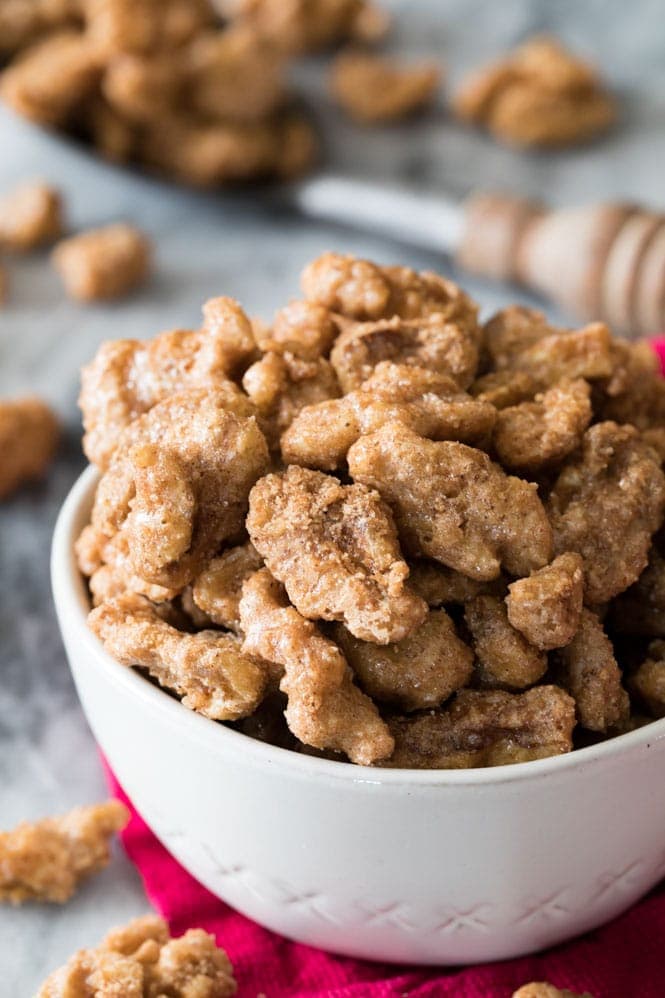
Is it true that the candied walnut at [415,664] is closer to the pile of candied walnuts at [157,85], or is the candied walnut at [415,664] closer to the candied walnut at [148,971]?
the candied walnut at [148,971]

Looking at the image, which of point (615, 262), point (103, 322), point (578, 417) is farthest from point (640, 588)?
point (103, 322)

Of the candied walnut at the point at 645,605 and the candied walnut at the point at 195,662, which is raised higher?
the candied walnut at the point at 645,605

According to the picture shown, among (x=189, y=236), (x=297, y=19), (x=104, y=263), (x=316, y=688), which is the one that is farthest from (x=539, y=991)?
(x=297, y=19)

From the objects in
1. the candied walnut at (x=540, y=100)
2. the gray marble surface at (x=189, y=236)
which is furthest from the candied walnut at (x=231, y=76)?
the candied walnut at (x=540, y=100)

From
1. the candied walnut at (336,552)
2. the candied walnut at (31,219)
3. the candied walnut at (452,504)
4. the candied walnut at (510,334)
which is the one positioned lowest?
the candied walnut at (31,219)

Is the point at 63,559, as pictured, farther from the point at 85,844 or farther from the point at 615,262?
the point at 615,262

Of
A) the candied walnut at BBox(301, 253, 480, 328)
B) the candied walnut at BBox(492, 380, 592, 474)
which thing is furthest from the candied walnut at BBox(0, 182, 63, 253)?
the candied walnut at BBox(492, 380, 592, 474)

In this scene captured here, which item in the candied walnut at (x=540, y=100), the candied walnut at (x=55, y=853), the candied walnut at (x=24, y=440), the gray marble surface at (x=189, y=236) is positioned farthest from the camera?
the candied walnut at (x=540, y=100)
